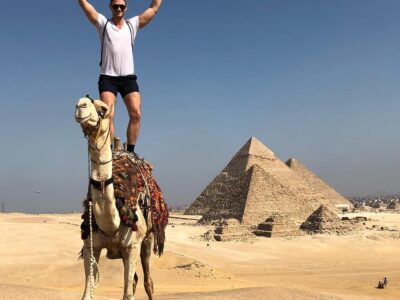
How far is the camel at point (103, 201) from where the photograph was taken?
12.0ft

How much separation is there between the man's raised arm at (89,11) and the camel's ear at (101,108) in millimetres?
1394

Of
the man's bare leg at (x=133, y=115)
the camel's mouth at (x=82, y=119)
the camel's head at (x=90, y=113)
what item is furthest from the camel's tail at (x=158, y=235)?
the camel's mouth at (x=82, y=119)

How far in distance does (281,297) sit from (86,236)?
18.3ft

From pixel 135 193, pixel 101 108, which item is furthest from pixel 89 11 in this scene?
pixel 135 193

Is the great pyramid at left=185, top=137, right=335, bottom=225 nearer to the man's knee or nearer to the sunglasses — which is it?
the man's knee

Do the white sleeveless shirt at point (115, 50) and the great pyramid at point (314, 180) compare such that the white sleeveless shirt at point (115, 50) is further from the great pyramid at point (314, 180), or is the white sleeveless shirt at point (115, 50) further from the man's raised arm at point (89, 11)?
the great pyramid at point (314, 180)

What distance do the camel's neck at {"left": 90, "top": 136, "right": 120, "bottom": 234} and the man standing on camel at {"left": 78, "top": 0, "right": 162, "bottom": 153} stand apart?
0.79 meters

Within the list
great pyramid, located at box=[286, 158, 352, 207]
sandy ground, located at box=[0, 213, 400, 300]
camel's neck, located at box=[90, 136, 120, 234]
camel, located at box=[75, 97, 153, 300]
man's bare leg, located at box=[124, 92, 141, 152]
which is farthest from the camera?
great pyramid, located at box=[286, 158, 352, 207]

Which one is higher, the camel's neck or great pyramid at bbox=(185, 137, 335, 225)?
great pyramid at bbox=(185, 137, 335, 225)

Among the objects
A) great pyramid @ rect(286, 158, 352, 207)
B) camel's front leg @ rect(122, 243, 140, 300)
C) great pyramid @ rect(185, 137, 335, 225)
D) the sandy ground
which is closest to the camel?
camel's front leg @ rect(122, 243, 140, 300)

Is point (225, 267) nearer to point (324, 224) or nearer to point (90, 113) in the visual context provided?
point (324, 224)

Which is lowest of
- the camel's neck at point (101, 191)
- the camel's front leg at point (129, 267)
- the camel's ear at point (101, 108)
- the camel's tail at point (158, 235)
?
the camel's front leg at point (129, 267)

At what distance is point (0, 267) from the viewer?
52.0 feet

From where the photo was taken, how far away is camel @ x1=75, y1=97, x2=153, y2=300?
12.0 ft
